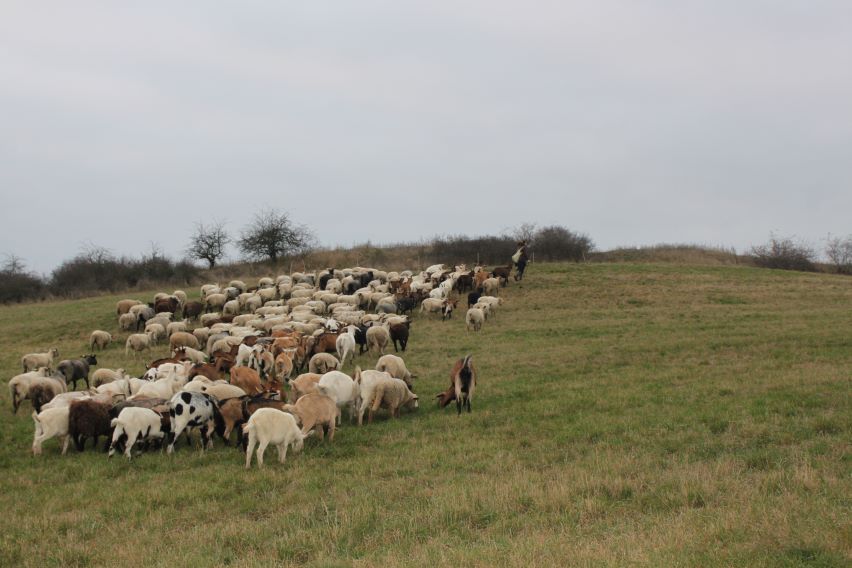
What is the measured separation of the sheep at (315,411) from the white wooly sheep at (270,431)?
2.14ft

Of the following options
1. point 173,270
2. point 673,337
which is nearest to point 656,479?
point 673,337

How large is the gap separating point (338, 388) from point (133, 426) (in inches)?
149

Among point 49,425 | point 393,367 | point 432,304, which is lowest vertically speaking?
point 49,425

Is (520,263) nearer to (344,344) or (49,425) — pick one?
(344,344)

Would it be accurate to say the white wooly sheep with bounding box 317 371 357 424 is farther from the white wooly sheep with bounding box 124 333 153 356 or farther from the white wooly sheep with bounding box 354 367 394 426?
the white wooly sheep with bounding box 124 333 153 356

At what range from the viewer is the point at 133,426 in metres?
10.4

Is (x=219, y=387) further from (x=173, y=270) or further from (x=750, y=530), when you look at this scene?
(x=173, y=270)

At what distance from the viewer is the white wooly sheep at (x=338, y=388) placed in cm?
1224

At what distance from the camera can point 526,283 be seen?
116ft

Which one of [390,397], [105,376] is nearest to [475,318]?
[390,397]

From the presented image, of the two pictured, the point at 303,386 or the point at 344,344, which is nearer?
the point at 303,386

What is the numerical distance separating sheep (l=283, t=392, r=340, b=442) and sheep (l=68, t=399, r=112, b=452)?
339 centimetres

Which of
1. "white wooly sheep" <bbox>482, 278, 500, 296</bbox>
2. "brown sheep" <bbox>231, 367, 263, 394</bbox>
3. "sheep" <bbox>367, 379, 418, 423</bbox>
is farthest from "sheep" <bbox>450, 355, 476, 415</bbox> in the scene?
"white wooly sheep" <bbox>482, 278, 500, 296</bbox>

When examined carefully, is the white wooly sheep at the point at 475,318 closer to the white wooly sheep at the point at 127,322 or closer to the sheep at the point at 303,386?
the sheep at the point at 303,386
